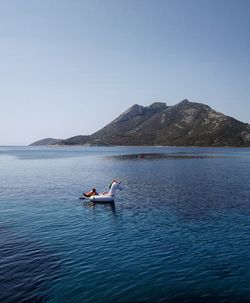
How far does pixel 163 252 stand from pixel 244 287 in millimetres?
8377

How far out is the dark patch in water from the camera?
21.6 meters

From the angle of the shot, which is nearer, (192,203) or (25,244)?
(25,244)

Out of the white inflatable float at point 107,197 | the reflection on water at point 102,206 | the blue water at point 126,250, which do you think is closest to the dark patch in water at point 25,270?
the blue water at point 126,250

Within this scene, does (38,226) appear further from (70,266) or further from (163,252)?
(163,252)

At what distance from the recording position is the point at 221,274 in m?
25.0

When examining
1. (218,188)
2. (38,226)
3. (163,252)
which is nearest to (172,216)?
(163,252)

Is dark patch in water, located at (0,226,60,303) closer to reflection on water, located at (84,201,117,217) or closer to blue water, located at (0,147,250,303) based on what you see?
blue water, located at (0,147,250,303)

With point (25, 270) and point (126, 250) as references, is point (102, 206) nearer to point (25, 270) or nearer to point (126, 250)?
point (126, 250)

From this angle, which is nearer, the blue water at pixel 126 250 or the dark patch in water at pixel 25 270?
the dark patch in water at pixel 25 270

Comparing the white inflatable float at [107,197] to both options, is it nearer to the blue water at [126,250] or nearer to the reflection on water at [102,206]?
the reflection on water at [102,206]

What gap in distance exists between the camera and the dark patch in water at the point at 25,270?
2163 centimetres

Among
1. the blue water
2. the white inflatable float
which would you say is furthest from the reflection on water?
the white inflatable float

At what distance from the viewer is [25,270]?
25531 mm

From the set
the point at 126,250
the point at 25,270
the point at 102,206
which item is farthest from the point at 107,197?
the point at 25,270
